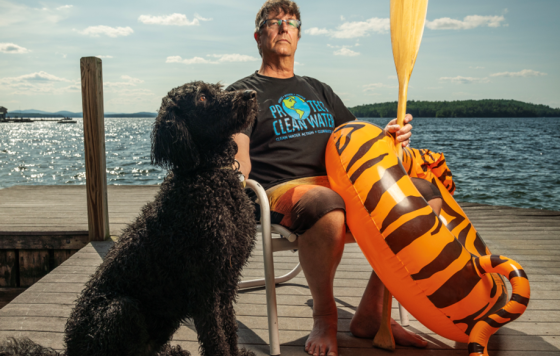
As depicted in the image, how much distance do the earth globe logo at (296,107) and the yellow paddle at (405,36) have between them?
518mm

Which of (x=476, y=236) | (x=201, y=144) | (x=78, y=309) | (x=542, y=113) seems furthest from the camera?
(x=542, y=113)

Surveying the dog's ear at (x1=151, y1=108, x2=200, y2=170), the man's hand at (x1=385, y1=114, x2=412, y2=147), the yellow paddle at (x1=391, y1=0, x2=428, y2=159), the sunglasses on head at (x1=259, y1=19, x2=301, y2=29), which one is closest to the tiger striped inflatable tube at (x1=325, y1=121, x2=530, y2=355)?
the man's hand at (x1=385, y1=114, x2=412, y2=147)

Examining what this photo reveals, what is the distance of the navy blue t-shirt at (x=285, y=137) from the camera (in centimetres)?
211

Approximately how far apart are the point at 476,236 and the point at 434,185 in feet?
1.06

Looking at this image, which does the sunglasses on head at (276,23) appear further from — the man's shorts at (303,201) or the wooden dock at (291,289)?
the wooden dock at (291,289)

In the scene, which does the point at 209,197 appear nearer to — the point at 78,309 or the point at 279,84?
the point at 78,309

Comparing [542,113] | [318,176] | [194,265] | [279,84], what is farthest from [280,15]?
[542,113]

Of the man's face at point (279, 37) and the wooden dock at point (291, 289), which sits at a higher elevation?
the man's face at point (279, 37)

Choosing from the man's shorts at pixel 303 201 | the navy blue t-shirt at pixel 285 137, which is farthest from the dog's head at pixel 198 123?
the navy blue t-shirt at pixel 285 137

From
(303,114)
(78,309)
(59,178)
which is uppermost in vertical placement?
(303,114)

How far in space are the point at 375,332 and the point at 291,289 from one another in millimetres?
809

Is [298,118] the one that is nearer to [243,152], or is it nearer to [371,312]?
[243,152]

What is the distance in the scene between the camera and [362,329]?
1.95 m

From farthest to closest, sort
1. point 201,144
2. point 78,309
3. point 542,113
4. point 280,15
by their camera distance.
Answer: point 542,113
point 280,15
point 201,144
point 78,309
